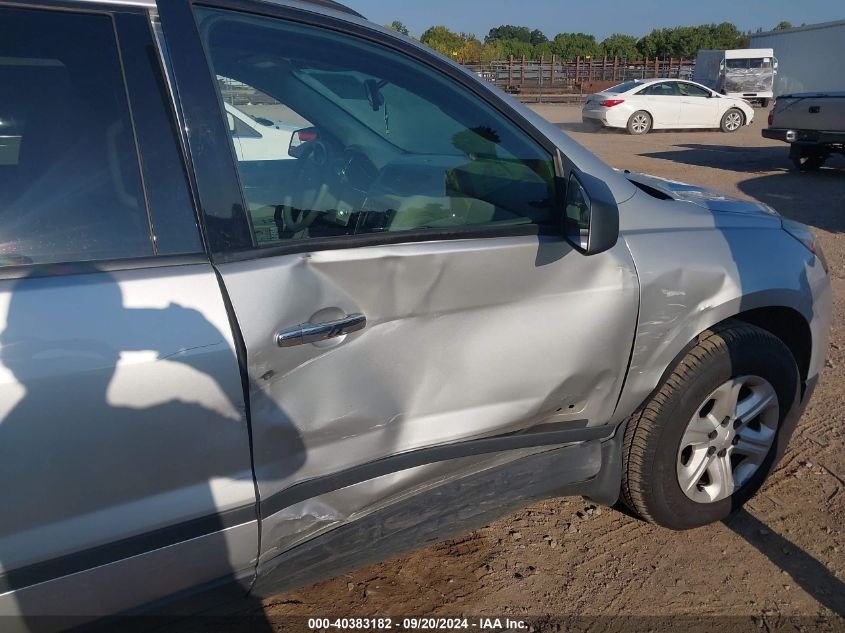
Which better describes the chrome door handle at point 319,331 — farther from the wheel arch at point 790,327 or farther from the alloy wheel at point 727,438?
the wheel arch at point 790,327

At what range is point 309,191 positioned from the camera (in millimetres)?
2021

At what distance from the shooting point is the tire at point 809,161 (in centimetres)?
1161

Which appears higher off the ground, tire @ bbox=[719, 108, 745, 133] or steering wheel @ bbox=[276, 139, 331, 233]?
steering wheel @ bbox=[276, 139, 331, 233]

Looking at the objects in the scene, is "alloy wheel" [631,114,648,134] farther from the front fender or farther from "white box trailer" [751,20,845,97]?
the front fender

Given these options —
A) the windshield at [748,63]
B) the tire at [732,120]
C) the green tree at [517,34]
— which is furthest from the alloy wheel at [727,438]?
the green tree at [517,34]

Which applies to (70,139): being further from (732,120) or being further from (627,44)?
(627,44)

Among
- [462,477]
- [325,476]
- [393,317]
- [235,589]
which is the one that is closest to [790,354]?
[462,477]

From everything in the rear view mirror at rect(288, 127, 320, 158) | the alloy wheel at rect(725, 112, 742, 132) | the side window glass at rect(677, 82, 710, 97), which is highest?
the rear view mirror at rect(288, 127, 320, 158)

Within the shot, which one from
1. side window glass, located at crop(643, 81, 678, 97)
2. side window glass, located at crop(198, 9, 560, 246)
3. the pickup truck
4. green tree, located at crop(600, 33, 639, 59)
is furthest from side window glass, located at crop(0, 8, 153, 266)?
green tree, located at crop(600, 33, 639, 59)

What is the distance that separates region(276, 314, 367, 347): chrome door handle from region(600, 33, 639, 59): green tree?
66.7 m

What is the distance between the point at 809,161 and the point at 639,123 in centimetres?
711

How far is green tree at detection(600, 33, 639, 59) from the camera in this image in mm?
63853

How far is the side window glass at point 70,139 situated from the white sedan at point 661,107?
1800cm

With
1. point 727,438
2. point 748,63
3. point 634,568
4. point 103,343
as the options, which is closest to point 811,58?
point 748,63
